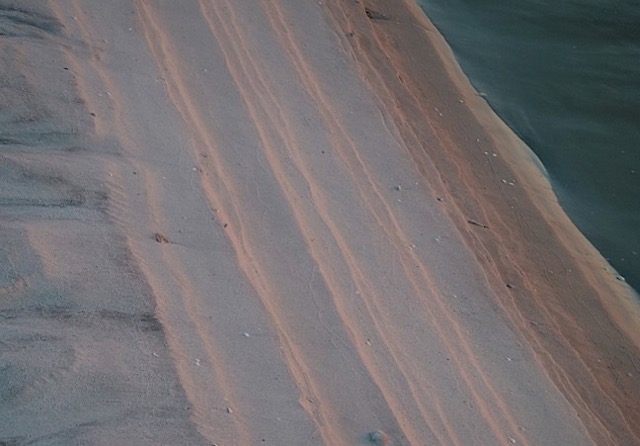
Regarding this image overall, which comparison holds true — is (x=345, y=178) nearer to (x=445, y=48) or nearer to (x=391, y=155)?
(x=391, y=155)

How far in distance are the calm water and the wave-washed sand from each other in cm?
22

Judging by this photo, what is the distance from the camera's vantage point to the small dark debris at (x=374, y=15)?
248 inches

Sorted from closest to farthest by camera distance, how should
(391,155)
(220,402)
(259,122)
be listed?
(220,402) < (259,122) < (391,155)

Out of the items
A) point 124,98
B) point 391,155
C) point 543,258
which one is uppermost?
point 124,98

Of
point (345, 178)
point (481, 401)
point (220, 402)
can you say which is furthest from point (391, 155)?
point (220, 402)

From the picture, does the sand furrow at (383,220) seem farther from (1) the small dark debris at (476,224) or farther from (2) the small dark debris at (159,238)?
(2) the small dark debris at (159,238)

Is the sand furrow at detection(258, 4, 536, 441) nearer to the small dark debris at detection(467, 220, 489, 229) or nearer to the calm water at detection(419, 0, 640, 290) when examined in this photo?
the small dark debris at detection(467, 220, 489, 229)

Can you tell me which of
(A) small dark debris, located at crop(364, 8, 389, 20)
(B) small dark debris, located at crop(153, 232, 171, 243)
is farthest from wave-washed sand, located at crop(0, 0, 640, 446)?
(A) small dark debris, located at crop(364, 8, 389, 20)

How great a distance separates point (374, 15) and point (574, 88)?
51.3 inches

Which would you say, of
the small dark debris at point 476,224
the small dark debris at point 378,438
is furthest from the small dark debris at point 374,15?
the small dark debris at point 378,438

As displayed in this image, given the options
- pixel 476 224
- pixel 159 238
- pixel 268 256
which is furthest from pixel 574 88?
pixel 159 238

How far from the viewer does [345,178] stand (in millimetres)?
4184

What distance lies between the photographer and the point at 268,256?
11.3 ft

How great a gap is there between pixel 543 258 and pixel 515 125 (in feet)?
4.64
